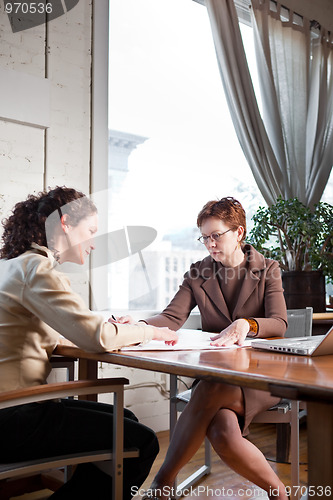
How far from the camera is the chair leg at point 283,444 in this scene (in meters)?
2.82

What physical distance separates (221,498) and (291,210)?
1.95 meters

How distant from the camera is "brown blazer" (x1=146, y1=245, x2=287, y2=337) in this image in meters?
2.35

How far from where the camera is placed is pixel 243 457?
1.73m

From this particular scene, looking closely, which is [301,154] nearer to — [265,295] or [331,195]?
[331,195]

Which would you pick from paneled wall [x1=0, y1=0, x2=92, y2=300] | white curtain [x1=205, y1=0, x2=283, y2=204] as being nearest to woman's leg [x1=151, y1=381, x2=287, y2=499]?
paneled wall [x1=0, y1=0, x2=92, y2=300]

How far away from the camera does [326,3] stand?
4.78 meters

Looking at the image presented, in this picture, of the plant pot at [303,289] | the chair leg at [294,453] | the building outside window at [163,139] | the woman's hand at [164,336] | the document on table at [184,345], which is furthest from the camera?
the plant pot at [303,289]

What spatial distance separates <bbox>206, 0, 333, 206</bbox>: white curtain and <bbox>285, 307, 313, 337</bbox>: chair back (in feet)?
4.95

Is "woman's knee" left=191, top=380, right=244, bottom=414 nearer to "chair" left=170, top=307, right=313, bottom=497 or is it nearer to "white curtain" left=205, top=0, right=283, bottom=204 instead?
"chair" left=170, top=307, right=313, bottom=497

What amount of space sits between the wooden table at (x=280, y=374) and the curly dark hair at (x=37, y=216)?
0.44 metres

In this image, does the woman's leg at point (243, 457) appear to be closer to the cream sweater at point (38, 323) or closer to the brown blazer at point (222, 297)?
the cream sweater at point (38, 323)

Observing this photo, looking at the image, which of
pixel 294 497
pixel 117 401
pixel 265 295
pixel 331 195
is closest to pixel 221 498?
pixel 294 497

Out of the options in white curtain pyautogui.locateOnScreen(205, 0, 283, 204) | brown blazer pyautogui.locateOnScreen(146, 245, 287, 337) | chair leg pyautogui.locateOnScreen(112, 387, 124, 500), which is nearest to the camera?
chair leg pyautogui.locateOnScreen(112, 387, 124, 500)

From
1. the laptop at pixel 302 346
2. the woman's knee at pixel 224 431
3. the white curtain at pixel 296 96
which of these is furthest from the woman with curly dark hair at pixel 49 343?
the white curtain at pixel 296 96
